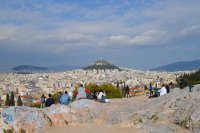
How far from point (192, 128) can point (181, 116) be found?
805 millimetres

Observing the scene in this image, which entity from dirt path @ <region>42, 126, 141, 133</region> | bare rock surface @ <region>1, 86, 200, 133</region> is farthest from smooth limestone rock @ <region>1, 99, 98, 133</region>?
dirt path @ <region>42, 126, 141, 133</region>

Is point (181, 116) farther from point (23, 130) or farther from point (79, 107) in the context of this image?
point (23, 130)

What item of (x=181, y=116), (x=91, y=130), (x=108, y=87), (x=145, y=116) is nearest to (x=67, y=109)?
(x=91, y=130)

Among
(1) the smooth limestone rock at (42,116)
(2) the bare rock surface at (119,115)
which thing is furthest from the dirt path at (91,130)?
(1) the smooth limestone rock at (42,116)

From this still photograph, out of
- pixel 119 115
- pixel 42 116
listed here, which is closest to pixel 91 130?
pixel 119 115

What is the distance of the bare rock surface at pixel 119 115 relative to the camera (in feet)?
52.5

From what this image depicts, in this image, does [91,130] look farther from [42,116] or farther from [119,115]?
[42,116]

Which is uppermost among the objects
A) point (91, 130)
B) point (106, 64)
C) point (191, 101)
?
point (106, 64)

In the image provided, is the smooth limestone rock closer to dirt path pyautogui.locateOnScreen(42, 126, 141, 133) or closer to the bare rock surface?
the bare rock surface

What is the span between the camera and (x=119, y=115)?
17.4 meters

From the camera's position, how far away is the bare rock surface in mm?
16000

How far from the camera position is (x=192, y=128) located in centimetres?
1530

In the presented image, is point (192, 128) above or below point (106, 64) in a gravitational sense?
below

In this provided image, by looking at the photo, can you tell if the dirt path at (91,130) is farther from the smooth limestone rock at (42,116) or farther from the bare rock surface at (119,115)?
the smooth limestone rock at (42,116)
